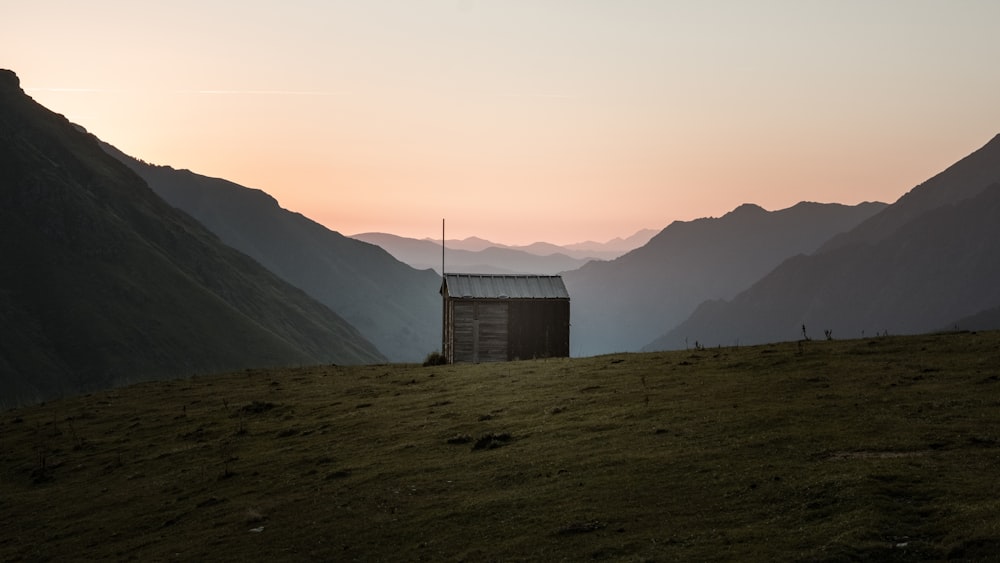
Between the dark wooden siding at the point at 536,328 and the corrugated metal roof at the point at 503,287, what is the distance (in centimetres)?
72

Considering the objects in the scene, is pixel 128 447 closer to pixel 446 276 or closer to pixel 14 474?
pixel 14 474

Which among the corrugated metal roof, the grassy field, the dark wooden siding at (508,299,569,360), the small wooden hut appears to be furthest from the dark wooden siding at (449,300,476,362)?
the grassy field

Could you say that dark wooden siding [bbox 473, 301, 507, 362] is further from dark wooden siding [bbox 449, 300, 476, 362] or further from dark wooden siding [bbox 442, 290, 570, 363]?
dark wooden siding [bbox 449, 300, 476, 362]

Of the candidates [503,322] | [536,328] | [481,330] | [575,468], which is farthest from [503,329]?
[575,468]

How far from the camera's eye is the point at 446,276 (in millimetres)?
68375

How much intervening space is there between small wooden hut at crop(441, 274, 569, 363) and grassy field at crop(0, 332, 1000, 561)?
2154 centimetres

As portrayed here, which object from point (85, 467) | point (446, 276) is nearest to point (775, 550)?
point (85, 467)

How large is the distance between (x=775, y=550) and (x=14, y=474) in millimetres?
34994

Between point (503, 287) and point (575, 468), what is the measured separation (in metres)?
44.2

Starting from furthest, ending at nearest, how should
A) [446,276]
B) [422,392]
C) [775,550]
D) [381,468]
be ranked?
[446,276]
[422,392]
[381,468]
[775,550]

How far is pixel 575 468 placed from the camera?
24125 mm

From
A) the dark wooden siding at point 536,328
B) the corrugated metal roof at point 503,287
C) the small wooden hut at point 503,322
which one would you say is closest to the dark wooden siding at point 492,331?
the small wooden hut at point 503,322

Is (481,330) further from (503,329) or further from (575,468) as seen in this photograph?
(575,468)

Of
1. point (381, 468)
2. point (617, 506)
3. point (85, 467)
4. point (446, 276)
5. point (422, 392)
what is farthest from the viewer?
point (446, 276)
